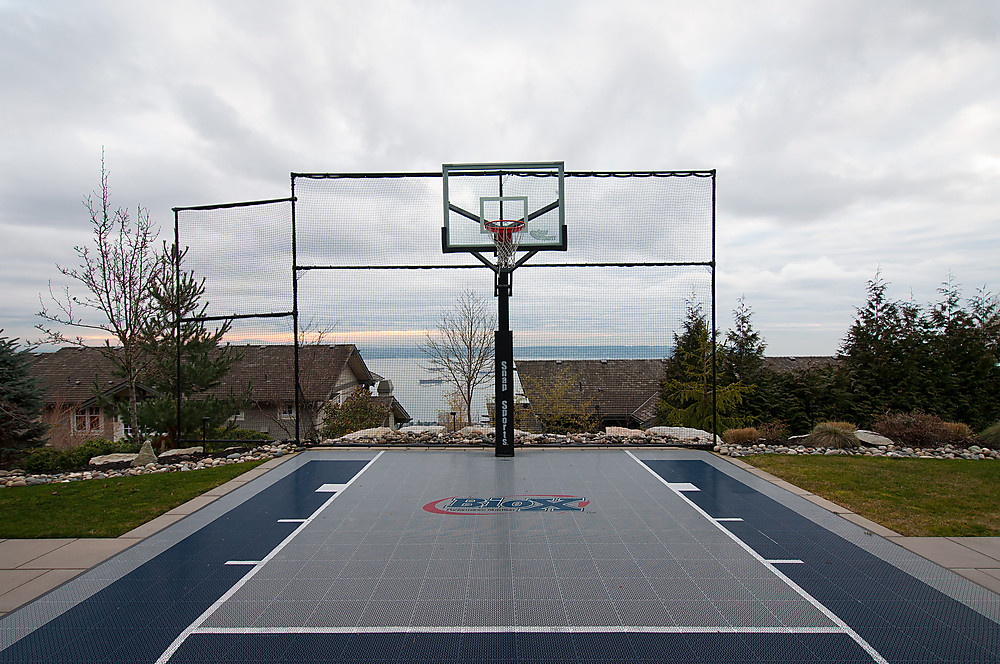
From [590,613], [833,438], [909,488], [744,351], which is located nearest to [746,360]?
[744,351]

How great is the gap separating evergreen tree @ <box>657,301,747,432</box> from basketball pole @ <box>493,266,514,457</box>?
3.16m

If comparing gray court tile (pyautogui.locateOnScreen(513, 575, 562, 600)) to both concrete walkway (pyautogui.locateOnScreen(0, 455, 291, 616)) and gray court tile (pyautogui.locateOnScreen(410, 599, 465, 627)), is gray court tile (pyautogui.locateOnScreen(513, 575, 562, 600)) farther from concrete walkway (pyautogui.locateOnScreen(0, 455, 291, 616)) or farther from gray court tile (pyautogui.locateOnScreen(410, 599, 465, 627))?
concrete walkway (pyautogui.locateOnScreen(0, 455, 291, 616))

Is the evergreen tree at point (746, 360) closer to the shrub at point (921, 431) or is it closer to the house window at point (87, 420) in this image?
the shrub at point (921, 431)

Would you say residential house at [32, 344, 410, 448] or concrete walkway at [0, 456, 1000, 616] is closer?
concrete walkway at [0, 456, 1000, 616]

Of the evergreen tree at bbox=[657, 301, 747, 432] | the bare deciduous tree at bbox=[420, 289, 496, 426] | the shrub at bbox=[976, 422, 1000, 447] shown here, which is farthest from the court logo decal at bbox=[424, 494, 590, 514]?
the shrub at bbox=[976, 422, 1000, 447]

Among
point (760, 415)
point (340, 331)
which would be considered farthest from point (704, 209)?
point (340, 331)

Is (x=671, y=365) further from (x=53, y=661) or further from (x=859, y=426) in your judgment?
(x=53, y=661)

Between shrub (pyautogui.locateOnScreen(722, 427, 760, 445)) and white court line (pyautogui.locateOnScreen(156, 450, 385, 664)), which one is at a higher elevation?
shrub (pyautogui.locateOnScreen(722, 427, 760, 445))

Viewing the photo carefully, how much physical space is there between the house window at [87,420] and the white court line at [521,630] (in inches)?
532

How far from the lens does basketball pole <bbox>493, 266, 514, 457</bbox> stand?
764 centimetres

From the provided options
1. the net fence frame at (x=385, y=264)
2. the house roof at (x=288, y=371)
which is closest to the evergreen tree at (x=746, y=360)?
the net fence frame at (x=385, y=264)

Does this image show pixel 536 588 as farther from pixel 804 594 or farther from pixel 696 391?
pixel 696 391

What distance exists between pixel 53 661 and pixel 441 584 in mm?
1958

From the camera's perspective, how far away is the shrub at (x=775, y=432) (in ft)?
29.4
